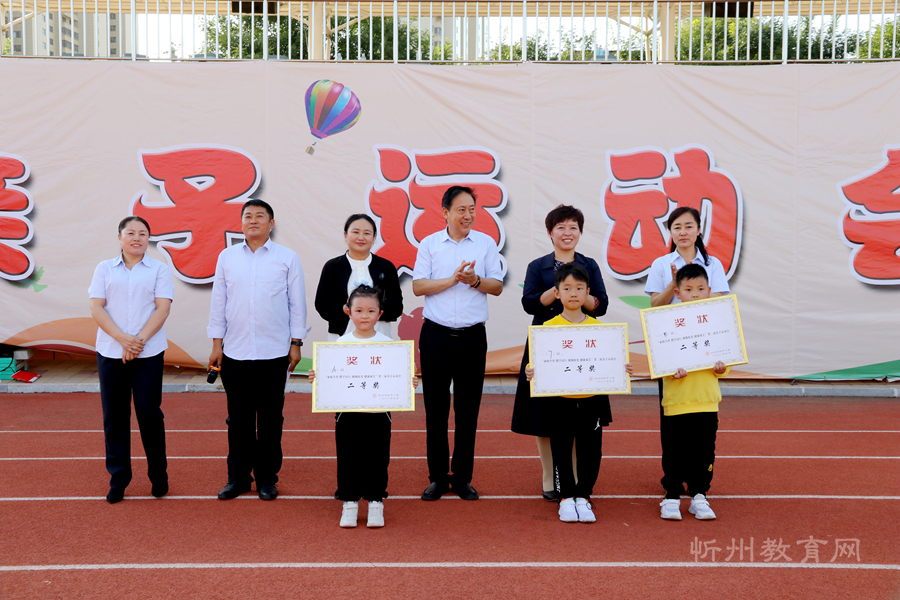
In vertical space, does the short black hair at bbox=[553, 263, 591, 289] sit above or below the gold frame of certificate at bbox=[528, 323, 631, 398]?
above

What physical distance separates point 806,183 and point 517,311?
3.15 m

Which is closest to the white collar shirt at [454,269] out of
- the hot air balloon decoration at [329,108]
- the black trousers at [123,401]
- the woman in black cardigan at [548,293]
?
the woman in black cardigan at [548,293]

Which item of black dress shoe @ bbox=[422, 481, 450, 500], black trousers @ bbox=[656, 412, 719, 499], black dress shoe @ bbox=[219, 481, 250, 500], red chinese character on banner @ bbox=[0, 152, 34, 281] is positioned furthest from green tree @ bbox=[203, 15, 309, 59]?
black trousers @ bbox=[656, 412, 719, 499]

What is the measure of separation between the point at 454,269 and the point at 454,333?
351 mm

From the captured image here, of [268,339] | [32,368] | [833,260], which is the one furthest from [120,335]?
[833,260]

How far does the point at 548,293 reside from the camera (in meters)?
3.73

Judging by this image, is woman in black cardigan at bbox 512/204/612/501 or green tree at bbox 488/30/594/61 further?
green tree at bbox 488/30/594/61

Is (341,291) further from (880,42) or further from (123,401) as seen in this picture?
(880,42)

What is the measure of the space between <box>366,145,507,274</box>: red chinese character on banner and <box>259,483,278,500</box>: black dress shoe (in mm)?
3831

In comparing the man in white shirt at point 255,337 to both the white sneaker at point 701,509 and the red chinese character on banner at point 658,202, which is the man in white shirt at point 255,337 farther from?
the red chinese character on banner at point 658,202

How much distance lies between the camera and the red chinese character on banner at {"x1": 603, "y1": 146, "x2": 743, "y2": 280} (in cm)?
754

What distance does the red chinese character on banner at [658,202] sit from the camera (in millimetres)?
7535

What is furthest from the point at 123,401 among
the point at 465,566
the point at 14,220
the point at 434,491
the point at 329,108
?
the point at 14,220

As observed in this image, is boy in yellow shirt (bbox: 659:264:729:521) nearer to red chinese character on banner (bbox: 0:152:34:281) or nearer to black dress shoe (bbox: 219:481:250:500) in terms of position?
black dress shoe (bbox: 219:481:250:500)
